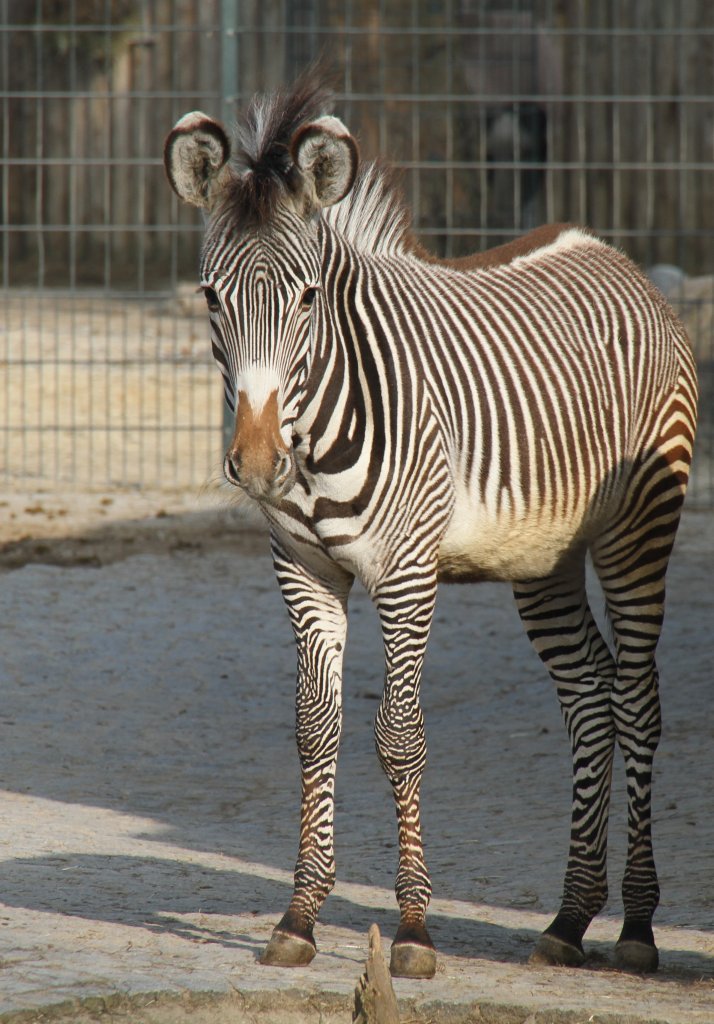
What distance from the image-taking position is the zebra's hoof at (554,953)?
424 centimetres

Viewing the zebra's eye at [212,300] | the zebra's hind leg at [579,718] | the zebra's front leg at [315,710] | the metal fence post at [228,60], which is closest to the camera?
the zebra's eye at [212,300]

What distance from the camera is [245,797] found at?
246 inches

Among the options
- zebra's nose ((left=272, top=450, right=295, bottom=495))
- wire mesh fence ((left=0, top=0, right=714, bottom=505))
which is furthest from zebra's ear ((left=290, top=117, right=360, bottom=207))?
wire mesh fence ((left=0, top=0, right=714, bottom=505))

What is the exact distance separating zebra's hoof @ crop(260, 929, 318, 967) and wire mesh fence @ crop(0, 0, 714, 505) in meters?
6.98

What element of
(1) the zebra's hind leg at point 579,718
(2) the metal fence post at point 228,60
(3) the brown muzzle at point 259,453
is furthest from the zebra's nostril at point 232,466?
(2) the metal fence post at point 228,60

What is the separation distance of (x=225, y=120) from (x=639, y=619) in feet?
23.4

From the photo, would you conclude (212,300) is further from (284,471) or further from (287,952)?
(287,952)

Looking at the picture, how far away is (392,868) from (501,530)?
5.34 ft

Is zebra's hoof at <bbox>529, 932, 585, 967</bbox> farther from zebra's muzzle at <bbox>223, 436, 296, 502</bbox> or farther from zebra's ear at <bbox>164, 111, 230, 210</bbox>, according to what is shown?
zebra's ear at <bbox>164, 111, 230, 210</bbox>

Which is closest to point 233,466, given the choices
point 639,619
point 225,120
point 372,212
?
point 372,212

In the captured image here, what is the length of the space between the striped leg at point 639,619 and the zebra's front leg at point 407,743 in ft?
2.81

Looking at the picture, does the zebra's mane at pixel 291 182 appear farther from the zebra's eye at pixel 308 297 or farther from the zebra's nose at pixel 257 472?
the zebra's nose at pixel 257 472

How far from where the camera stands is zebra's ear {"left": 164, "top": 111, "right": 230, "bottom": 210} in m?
3.79

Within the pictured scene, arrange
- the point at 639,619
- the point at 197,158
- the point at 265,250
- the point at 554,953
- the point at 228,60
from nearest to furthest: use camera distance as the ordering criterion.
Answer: the point at 265,250 < the point at 197,158 < the point at 554,953 < the point at 639,619 < the point at 228,60
